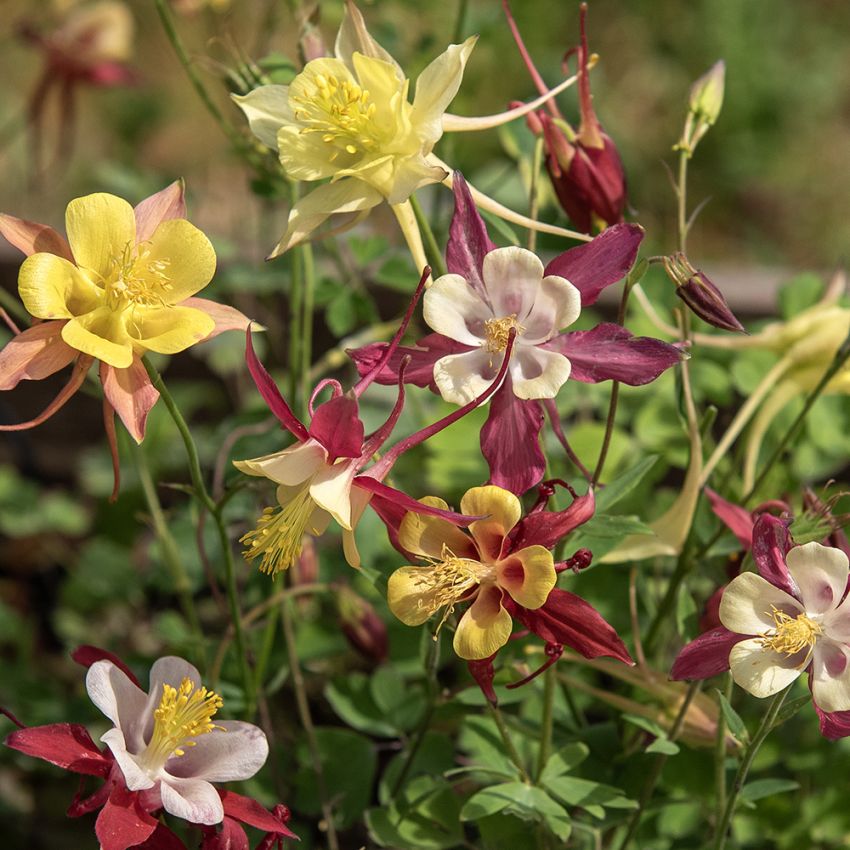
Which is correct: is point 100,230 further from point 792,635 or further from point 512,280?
point 792,635

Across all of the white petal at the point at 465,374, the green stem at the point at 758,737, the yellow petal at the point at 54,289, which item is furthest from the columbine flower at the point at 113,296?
the green stem at the point at 758,737

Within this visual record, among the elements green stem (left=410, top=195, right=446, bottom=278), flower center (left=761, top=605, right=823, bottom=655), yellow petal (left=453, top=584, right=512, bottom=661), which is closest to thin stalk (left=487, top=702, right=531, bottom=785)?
yellow petal (left=453, top=584, right=512, bottom=661)

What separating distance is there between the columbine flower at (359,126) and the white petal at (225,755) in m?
0.25

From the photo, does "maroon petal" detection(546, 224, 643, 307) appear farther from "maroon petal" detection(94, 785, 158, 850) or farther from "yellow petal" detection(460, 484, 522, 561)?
"maroon petal" detection(94, 785, 158, 850)

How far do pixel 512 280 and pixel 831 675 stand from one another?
0.83 ft

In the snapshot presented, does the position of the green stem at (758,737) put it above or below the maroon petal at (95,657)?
below

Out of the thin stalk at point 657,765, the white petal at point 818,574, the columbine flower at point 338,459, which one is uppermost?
the columbine flower at point 338,459

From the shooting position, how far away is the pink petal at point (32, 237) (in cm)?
61

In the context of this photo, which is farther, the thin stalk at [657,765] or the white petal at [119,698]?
the thin stalk at [657,765]

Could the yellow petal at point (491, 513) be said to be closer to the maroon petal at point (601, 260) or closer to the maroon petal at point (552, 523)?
the maroon petal at point (552, 523)

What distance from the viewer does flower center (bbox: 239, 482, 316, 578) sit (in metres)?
0.60

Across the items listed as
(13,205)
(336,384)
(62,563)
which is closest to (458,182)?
(336,384)

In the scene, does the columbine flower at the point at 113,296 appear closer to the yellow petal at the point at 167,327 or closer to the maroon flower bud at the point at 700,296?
the yellow petal at the point at 167,327

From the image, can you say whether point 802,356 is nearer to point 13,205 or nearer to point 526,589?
point 526,589
